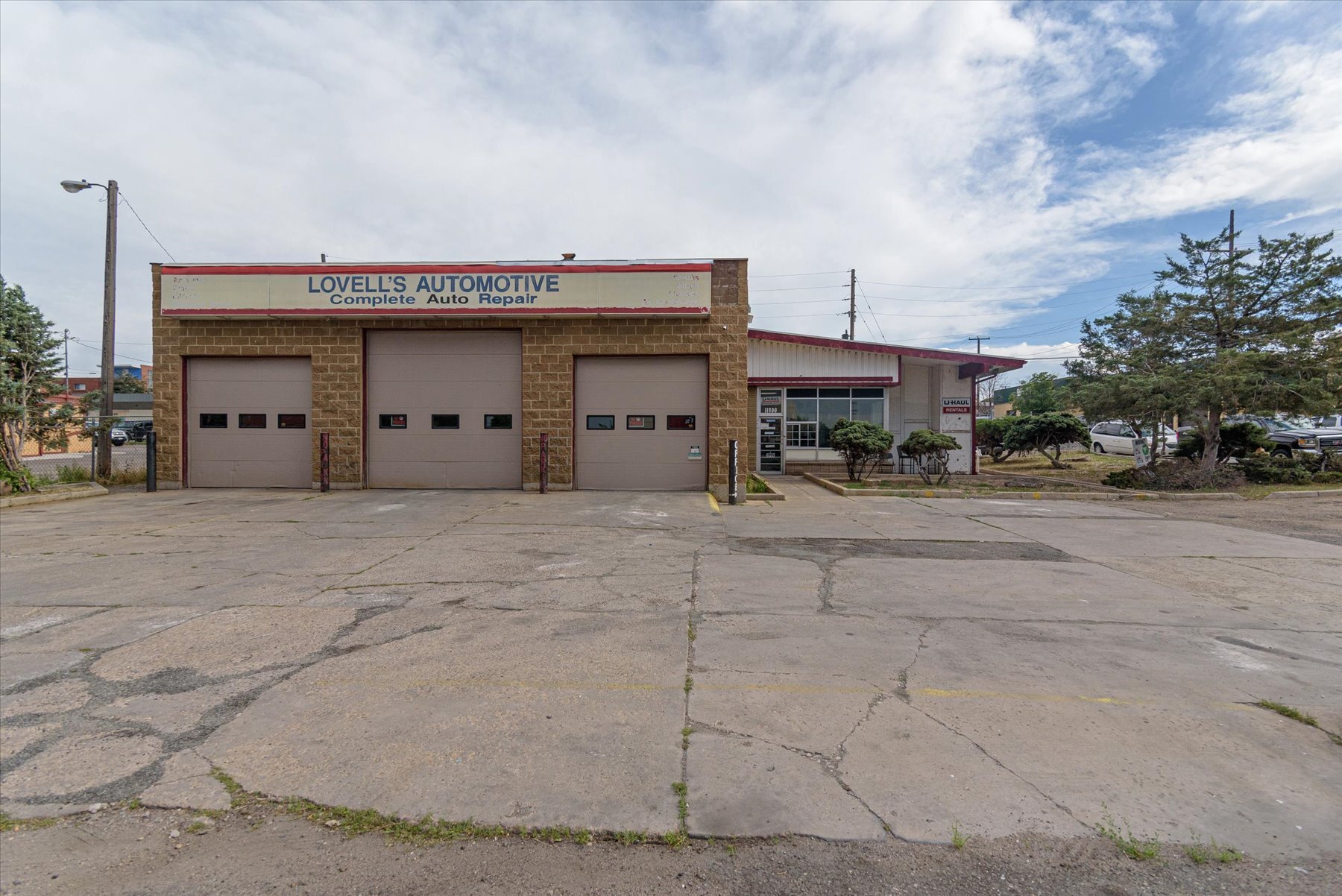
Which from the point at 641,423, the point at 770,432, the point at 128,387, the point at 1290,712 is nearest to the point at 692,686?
the point at 1290,712

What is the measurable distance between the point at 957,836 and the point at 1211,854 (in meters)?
1.03

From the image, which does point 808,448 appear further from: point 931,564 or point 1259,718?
point 1259,718

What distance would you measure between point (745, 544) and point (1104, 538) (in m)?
5.77

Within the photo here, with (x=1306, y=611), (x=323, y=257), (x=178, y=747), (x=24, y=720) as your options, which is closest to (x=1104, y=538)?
(x=1306, y=611)

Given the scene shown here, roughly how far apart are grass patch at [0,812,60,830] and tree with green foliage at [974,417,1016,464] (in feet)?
95.3

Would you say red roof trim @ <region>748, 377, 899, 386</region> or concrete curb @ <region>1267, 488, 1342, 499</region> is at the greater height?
red roof trim @ <region>748, 377, 899, 386</region>

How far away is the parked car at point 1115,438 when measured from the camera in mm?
30659

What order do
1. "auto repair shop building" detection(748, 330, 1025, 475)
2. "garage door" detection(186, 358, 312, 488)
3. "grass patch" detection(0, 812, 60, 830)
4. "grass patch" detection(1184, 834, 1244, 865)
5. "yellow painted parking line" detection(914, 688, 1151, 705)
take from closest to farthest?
"grass patch" detection(1184, 834, 1244, 865), "grass patch" detection(0, 812, 60, 830), "yellow painted parking line" detection(914, 688, 1151, 705), "garage door" detection(186, 358, 312, 488), "auto repair shop building" detection(748, 330, 1025, 475)

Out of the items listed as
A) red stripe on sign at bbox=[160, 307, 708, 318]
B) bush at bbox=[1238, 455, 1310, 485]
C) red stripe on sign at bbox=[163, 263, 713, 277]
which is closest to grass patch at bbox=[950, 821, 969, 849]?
red stripe on sign at bbox=[160, 307, 708, 318]

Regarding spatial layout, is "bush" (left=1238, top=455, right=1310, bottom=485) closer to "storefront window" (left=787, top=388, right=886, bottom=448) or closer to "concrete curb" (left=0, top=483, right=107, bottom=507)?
"storefront window" (left=787, top=388, right=886, bottom=448)

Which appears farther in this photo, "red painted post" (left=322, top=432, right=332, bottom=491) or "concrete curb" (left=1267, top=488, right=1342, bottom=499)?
"concrete curb" (left=1267, top=488, right=1342, bottom=499)

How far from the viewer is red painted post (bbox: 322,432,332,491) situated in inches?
611

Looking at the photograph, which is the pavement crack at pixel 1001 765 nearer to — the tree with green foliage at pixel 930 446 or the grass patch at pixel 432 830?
the grass patch at pixel 432 830

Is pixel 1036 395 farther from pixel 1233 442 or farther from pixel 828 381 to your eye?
pixel 828 381
